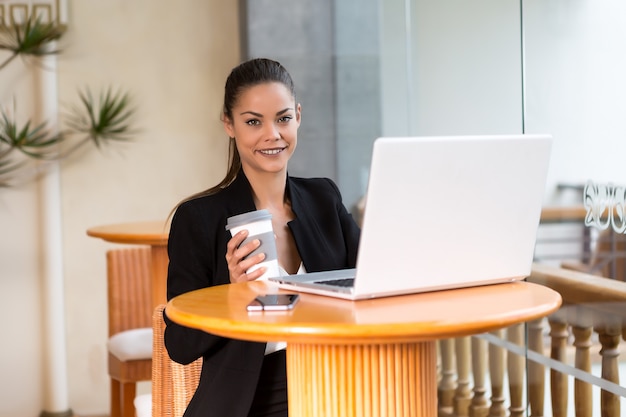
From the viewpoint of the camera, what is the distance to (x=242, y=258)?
1.76 metres

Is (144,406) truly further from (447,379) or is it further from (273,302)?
(447,379)

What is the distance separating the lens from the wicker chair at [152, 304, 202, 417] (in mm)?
2328

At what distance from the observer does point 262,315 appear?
1.46m

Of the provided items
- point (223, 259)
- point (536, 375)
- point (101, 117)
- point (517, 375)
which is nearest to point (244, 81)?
point (223, 259)

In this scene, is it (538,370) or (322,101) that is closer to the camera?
(538,370)

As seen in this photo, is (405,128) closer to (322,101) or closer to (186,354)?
(322,101)

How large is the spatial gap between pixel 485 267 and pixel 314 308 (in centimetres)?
37

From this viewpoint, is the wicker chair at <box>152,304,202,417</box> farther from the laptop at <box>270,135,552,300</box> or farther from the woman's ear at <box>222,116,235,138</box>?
the laptop at <box>270,135,552,300</box>

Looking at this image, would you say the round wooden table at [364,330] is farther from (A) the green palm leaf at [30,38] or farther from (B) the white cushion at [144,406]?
(A) the green palm leaf at [30,38]

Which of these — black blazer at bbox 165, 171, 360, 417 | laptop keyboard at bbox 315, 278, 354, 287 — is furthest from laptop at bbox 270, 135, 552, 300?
black blazer at bbox 165, 171, 360, 417

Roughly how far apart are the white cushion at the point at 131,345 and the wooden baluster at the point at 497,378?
4.76 ft

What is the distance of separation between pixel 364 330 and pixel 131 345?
109 inches

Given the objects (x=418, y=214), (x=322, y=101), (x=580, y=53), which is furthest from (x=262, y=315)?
(x=322, y=101)

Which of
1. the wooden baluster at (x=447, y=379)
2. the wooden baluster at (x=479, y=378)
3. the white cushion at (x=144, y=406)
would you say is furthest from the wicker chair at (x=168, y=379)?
the wooden baluster at (x=447, y=379)
